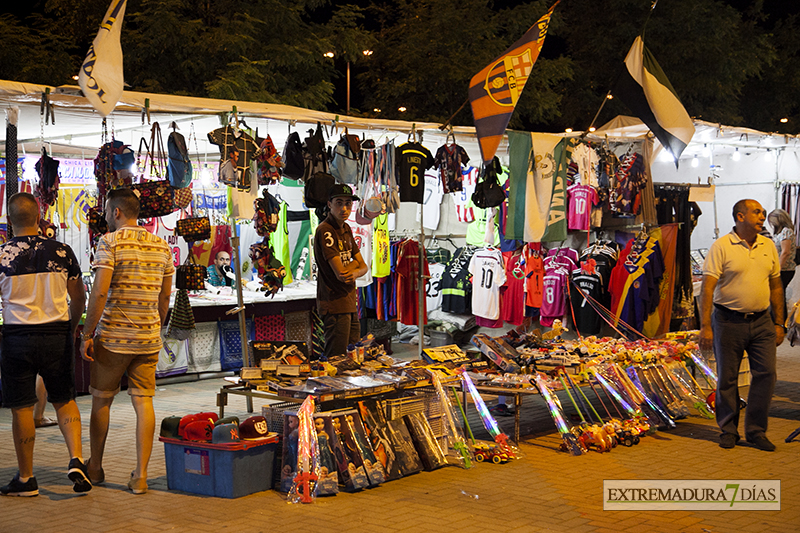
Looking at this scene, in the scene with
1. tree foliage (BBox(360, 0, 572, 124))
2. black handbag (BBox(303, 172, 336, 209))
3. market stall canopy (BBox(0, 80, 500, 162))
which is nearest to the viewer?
market stall canopy (BBox(0, 80, 500, 162))

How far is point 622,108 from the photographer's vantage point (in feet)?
75.3

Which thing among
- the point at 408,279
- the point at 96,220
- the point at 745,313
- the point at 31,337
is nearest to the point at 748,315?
the point at 745,313

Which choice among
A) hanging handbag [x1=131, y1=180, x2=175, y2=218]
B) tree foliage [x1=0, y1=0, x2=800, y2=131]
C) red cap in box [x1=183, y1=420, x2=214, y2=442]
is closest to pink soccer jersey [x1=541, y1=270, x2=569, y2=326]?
hanging handbag [x1=131, y1=180, x2=175, y2=218]

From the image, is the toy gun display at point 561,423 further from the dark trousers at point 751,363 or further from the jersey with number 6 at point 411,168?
the jersey with number 6 at point 411,168

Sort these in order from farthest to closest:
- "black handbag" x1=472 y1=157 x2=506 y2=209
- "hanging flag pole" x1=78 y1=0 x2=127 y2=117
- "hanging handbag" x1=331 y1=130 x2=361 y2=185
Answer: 1. "black handbag" x1=472 y1=157 x2=506 y2=209
2. "hanging handbag" x1=331 y1=130 x2=361 y2=185
3. "hanging flag pole" x1=78 y1=0 x2=127 y2=117

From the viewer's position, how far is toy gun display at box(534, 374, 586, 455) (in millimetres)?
6258

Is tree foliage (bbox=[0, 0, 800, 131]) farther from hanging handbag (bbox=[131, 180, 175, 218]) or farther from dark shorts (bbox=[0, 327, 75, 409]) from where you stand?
dark shorts (bbox=[0, 327, 75, 409])

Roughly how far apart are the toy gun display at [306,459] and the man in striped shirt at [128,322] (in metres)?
0.95

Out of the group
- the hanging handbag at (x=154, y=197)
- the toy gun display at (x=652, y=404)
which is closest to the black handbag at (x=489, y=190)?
the toy gun display at (x=652, y=404)

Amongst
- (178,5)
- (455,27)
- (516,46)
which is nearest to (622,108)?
(455,27)

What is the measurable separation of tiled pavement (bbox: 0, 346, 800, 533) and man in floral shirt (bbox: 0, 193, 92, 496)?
0.29 meters

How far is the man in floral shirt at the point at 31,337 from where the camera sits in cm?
510

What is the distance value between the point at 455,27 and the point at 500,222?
12.7 metres

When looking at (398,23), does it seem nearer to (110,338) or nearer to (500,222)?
(500,222)
